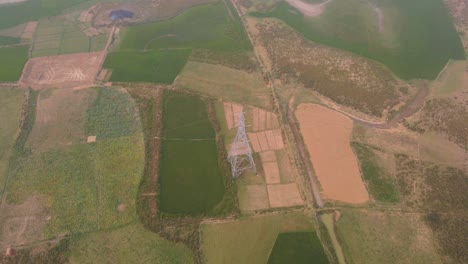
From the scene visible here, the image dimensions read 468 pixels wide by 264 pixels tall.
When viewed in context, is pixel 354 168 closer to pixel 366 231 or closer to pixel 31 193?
pixel 366 231

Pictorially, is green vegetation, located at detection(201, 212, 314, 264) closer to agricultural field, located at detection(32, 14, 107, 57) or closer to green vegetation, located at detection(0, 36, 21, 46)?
agricultural field, located at detection(32, 14, 107, 57)

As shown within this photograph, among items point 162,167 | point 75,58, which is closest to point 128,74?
point 75,58

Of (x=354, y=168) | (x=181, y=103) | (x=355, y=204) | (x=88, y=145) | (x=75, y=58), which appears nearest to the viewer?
(x=355, y=204)

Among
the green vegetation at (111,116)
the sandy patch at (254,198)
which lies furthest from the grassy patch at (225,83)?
the sandy patch at (254,198)

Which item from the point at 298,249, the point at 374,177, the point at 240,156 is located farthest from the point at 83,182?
the point at 374,177

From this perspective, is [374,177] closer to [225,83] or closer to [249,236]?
[249,236]

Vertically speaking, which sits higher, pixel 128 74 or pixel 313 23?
pixel 313 23

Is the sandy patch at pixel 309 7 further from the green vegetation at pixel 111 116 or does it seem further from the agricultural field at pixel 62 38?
the green vegetation at pixel 111 116

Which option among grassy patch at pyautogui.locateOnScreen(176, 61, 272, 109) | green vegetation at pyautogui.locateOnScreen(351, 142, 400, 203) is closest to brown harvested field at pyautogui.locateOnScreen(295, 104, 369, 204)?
green vegetation at pyautogui.locateOnScreen(351, 142, 400, 203)
